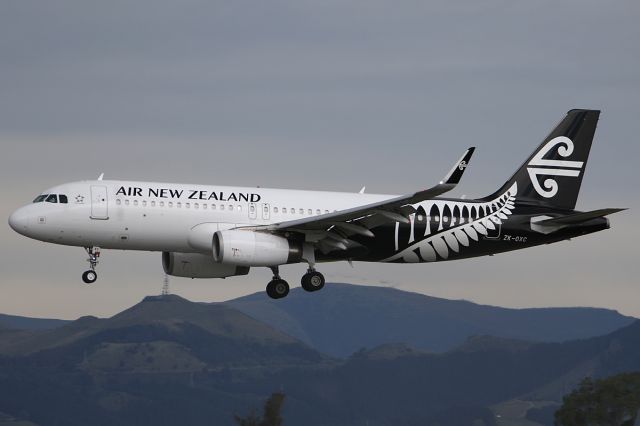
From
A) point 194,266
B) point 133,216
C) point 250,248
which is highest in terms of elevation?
point 133,216

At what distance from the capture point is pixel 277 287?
71125 mm

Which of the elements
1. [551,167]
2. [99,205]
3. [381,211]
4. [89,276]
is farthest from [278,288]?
[551,167]

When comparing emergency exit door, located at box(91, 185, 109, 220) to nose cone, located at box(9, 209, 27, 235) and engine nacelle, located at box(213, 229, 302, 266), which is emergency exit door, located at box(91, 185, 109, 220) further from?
engine nacelle, located at box(213, 229, 302, 266)

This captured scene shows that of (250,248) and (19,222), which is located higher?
(19,222)

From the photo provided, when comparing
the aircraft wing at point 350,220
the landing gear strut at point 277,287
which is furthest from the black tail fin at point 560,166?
the landing gear strut at point 277,287

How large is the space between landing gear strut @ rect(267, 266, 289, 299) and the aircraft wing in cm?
306

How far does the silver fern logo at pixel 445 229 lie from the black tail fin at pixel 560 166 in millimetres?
2597

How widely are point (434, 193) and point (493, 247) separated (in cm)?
1497

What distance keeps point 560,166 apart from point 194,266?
72.1 feet

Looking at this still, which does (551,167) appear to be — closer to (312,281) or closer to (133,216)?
(312,281)

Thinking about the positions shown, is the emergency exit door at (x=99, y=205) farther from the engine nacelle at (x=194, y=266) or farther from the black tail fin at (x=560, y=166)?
the black tail fin at (x=560, y=166)

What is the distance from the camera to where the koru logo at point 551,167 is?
7794 centimetres

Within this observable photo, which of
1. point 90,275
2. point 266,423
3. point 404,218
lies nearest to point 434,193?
point 404,218

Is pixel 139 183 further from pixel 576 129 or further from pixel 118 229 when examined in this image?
pixel 576 129
